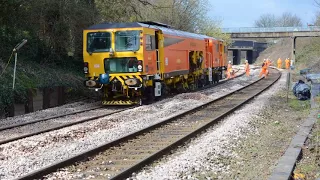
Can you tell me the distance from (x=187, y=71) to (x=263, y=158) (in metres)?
15.2

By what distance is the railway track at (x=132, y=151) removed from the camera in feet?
22.9

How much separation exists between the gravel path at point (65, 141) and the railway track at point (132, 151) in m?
0.43

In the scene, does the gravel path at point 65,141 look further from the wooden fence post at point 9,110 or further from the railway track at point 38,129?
the wooden fence post at point 9,110

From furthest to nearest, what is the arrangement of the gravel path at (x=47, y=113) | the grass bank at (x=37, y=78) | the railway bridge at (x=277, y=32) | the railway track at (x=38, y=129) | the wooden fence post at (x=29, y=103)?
1. the railway bridge at (x=277, y=32)
2. the wooden fence post at (x=29, y=103)
3. the grass bank at (x=37, y=78)
4. the gravel path at (x=47, y=113)
5. the railway track at (x=38, y=129)

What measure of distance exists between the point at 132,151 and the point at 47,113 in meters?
7.07

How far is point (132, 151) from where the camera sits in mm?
8625

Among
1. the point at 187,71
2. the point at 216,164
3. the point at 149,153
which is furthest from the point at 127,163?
the point at 187,71

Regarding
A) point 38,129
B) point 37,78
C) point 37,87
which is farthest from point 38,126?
point 37,78

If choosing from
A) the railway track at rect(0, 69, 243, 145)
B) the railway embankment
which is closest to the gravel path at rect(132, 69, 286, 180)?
the railway track at rect(0, 69, 243, 145)

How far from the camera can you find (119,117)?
13.7m

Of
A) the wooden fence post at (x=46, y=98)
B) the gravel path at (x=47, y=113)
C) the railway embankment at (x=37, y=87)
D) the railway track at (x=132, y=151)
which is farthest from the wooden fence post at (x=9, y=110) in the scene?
the railway track at (x=132, y=151)

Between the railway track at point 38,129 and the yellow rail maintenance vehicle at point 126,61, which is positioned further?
the yellow rail maintenance vehicle at point 126,61

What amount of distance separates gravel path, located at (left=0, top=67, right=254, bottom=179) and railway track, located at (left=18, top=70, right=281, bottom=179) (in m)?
0.43

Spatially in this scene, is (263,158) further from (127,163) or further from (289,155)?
(127,163)
